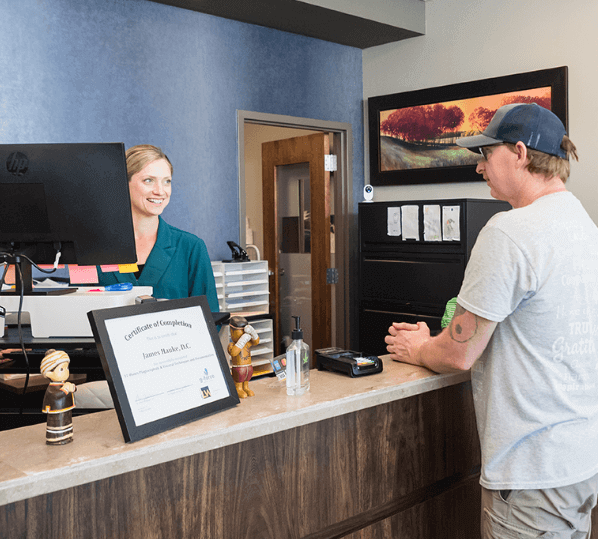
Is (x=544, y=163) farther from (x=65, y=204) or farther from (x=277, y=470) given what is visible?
(x=65, y=204)

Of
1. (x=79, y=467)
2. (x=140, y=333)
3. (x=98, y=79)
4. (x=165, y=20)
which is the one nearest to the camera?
(x=79, y=467)

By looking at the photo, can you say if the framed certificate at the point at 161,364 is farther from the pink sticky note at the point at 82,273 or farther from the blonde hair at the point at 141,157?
the blonde hair at the point at 141,157

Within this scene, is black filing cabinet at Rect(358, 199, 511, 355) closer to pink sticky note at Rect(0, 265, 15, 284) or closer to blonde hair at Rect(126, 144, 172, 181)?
blonde hair at Rect(126, 144, 172, 181)

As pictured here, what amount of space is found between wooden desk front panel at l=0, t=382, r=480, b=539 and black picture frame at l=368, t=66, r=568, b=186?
2.79m

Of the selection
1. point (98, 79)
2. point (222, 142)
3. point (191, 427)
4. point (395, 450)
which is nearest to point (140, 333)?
point (191, 427)

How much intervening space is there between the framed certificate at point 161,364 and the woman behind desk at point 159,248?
1036 mm

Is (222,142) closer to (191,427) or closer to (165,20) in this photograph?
(165,20)

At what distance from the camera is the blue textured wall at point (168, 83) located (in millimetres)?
3408

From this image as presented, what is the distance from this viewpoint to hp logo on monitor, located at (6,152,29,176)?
168 cm

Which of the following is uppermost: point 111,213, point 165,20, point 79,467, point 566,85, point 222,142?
point 165,20

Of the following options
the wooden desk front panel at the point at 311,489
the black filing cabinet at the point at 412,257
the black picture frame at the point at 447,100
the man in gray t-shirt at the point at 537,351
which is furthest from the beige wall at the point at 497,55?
the man in gray t-shirt at the point at 537,351

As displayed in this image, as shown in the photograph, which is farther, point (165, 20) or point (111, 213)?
point (165, 20)

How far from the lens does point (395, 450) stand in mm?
1690

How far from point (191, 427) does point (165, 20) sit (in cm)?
324
